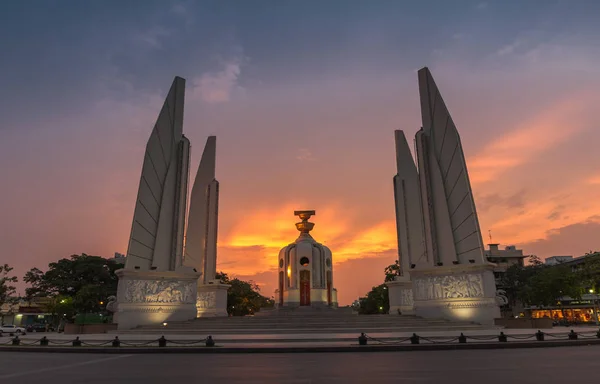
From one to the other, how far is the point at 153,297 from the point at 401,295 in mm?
18961

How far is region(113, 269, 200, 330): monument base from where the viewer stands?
20812 millimetres

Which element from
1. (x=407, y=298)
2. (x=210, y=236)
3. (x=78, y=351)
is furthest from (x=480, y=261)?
(x=210, y=236)

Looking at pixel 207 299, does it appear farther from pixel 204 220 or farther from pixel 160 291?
pixel 160 291

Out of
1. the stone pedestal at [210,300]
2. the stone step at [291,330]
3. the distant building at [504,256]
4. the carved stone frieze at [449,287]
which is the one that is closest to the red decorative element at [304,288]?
the stone pedestal at [210,300]

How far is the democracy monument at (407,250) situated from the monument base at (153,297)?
2.0 inches

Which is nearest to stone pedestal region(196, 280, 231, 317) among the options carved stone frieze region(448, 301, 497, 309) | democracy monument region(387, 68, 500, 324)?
democracy monument region(387, 68, 500, 324)

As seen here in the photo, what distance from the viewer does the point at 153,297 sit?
850 inches

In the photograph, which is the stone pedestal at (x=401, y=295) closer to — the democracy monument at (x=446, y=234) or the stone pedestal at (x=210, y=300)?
the democracy monument at (x=446, y=234)

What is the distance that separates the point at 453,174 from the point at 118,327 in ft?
68.1

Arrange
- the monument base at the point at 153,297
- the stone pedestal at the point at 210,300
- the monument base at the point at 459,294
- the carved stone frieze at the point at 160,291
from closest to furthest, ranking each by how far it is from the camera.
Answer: the monument base at the point at 459,294 → the monument base at the point at 153,297 → the carved stone frieze at the point at 160,291 → the stone pedestal at the point at 210,300

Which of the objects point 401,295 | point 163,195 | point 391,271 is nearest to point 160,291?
point 163,195

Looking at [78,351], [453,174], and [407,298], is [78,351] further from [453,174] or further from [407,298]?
[407,298]

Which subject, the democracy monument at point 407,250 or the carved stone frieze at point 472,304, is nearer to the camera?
the carved stone frieze at point 472,304

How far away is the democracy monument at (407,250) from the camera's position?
68.7ft
